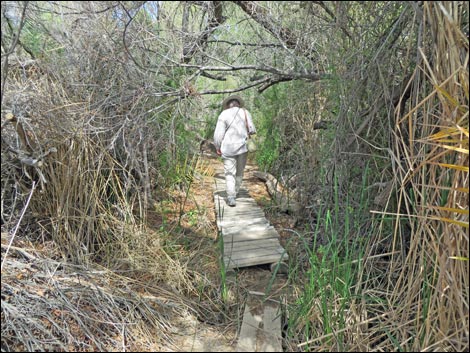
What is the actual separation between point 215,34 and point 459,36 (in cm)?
289

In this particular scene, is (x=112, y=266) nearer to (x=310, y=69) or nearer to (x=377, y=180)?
(x=377, y=180)

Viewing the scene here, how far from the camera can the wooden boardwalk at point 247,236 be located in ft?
13.2

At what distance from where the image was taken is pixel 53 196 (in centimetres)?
338

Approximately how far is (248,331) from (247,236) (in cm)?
199

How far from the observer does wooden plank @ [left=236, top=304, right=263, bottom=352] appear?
2.55 meters

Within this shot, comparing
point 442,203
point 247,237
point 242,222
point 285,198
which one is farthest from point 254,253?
point 442,203

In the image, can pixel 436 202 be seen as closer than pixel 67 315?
Yes

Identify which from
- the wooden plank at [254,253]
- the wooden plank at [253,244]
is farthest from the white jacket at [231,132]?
the wooden plank at [254,253]

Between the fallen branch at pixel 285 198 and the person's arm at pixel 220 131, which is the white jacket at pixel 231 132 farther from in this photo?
the fallen branch at pixel 285 198

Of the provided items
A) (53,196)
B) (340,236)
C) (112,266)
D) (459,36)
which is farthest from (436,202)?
(53,196)

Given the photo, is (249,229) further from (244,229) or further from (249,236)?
(249,236)

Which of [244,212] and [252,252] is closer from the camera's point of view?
[252,252]

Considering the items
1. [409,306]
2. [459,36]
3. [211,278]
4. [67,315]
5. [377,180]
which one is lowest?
[211,278]

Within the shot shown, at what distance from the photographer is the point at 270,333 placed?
2.71 metres
